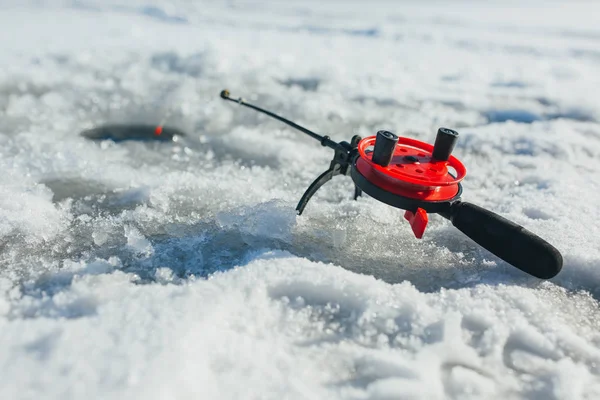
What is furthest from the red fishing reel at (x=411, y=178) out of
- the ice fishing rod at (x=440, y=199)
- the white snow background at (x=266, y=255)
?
the white snow background at (x=266, y=255)

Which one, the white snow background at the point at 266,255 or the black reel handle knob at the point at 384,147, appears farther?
the black reel handle knob at the point at 384,147

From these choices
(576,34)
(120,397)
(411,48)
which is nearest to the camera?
(120,397)

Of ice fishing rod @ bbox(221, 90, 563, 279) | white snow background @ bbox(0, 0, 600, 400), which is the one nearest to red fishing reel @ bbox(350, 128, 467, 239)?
ice fishing rod @ bbox(221, 90, 563, 279)

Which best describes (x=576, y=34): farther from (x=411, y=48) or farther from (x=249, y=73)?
(x=249, y=73)

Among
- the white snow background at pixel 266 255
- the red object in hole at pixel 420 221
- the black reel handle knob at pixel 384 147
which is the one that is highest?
the black reel handle knob at pixel 384 147

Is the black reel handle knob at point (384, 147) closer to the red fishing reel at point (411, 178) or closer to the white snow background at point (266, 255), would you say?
the red fishing reel at point (411, 178)

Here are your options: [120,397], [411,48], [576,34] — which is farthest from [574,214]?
[576,34]
